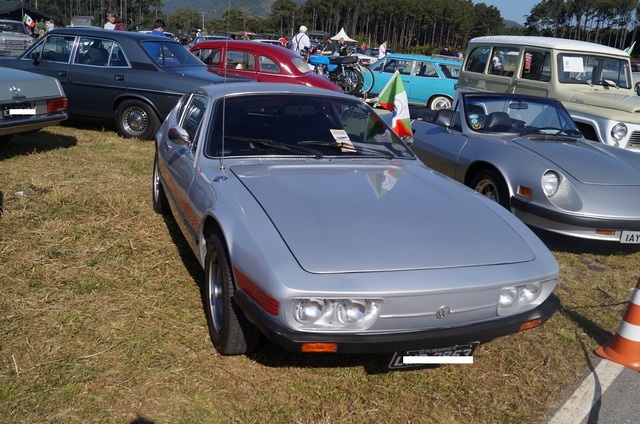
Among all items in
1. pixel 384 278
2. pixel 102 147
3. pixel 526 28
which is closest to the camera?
pixel 384 278

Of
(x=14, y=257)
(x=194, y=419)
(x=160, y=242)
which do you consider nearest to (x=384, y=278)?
(x=194, y=419)

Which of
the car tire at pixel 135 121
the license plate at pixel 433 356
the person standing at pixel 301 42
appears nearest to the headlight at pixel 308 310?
the license plate at pixel 433 356

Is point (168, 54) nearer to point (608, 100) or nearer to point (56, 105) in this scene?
point (56, 105)

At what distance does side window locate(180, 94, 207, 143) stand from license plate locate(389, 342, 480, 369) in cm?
211

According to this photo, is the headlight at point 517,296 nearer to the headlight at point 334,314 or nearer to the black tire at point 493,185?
the headlight at point 334,314

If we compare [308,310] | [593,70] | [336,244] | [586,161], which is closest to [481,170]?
[586,161]

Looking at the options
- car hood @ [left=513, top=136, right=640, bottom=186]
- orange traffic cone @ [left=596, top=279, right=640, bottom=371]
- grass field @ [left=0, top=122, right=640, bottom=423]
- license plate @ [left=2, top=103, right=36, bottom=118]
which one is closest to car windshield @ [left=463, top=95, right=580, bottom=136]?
car hood @ [left=513, top=136, right=640, bottom=186]

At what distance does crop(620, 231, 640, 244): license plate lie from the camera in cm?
488

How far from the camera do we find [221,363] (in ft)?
10.3

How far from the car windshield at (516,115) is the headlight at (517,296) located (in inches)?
134

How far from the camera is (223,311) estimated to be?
305cm

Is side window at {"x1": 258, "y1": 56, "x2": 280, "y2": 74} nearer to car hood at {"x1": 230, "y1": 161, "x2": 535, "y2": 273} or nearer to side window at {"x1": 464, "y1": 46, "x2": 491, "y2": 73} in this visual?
side window at {"x1": 464, "y1": 46, "x2": 491, "y2": 73}

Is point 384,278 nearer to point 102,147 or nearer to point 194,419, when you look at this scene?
point 194,419

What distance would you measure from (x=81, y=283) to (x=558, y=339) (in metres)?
3.09
